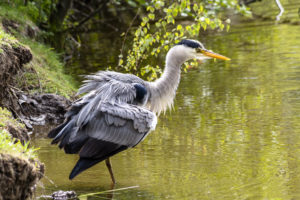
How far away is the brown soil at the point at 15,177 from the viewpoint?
4.05 m

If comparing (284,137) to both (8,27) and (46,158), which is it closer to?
(46,158)

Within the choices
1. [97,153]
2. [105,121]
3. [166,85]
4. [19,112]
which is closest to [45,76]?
[19,112]

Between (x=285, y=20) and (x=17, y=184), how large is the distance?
43.3 feet

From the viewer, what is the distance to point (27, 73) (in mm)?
9102

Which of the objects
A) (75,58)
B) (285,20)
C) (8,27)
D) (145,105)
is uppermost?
(8,27)

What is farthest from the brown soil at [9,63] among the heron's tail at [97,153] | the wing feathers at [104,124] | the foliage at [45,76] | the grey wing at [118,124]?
the foliage at [45,76]

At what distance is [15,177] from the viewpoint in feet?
13.5

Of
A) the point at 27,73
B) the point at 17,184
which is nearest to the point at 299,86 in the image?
the point at 27,73

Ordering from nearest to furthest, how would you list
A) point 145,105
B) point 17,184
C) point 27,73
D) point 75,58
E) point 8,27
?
point 17,184 < point 145,105 < point 27,73 < point 8,27 < point 75,58

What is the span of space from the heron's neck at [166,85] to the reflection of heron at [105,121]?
0.59ft

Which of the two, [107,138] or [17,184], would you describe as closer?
[17,184]

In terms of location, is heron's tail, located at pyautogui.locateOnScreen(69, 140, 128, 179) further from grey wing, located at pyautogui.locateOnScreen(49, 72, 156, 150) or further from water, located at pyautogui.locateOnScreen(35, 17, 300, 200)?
water, located at pyautogui.locateOnScreen(35, 17, 300, 200)

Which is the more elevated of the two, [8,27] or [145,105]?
[8,27]

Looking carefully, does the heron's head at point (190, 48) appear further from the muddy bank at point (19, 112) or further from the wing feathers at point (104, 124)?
the muddy bank at point (19, 112)
